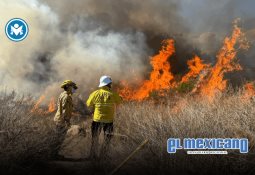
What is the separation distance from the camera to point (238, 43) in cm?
2386

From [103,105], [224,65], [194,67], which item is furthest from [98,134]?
[194,67]

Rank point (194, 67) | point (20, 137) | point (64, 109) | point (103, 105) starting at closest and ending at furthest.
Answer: point (20, 137)
point (103, 105)
point (64, 109)
point (194, 67)

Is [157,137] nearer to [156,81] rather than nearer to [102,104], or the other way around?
[102,104]

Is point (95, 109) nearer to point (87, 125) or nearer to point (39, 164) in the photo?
point (39, 164)

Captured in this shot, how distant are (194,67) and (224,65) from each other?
1.97 m

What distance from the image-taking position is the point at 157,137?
841 cm

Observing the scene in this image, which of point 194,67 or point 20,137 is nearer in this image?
point 20,137

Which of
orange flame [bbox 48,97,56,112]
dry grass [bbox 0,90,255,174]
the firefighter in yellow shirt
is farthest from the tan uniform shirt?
orange flame [bbox 48,97,56,112]

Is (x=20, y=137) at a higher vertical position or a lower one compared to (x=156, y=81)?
lower

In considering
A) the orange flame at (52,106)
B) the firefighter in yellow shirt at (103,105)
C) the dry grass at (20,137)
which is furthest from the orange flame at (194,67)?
the dry grass at (20,137)

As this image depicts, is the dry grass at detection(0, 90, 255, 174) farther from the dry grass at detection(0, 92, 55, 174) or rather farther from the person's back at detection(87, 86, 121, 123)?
the person's back at detection(87, 86, 121, 123)

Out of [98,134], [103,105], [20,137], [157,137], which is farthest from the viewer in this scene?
[103,105]

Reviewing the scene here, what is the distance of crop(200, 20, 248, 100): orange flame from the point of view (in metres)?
17.6

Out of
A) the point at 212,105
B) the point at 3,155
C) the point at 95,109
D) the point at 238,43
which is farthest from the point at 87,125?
the point at 238,43
